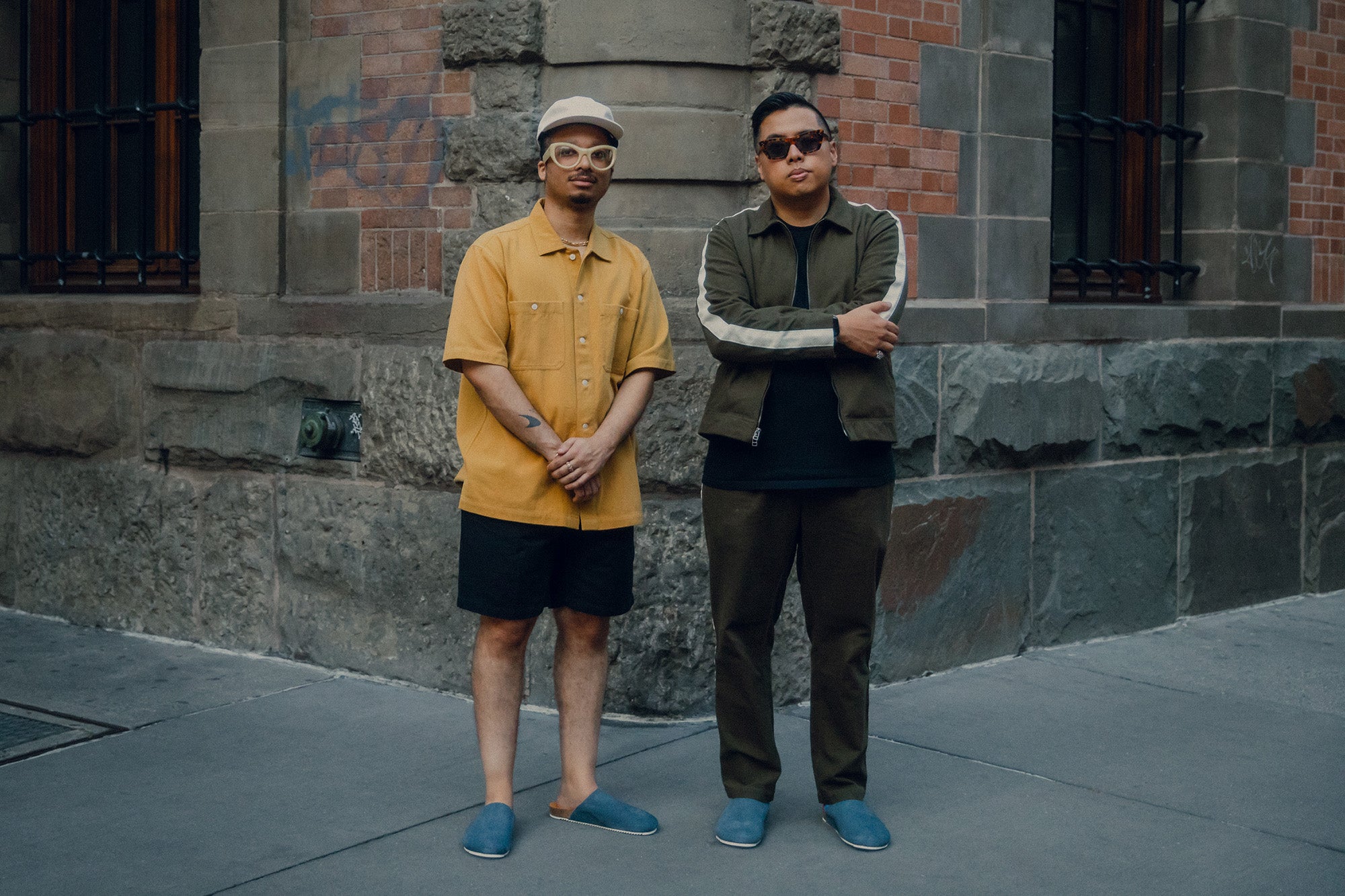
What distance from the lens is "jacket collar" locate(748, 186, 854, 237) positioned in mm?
3992

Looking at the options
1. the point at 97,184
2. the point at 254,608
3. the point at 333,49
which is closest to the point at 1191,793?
the point at 254,608

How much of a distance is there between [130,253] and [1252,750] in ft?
15.8

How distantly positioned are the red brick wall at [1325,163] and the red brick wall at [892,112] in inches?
99.4

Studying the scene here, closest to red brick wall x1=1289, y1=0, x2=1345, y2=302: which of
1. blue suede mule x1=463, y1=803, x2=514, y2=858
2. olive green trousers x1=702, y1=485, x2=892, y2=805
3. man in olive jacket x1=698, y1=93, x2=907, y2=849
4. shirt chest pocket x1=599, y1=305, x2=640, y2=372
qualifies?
man in olive jacket x1=698, y1=93, x2=907, y2=849

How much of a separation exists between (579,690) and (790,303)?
1.15 m

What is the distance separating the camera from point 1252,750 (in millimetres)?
4902

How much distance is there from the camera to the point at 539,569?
13.0 ft

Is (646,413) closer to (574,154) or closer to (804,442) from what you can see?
(804,442)

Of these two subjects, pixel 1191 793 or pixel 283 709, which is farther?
pixel 283 709

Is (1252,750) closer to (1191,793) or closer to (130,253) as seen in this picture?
(1191,793)

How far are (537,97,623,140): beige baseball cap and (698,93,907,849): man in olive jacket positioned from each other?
0.41 metres

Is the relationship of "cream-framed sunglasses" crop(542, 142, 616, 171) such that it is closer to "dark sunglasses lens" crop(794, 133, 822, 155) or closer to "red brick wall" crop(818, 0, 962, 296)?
"dark sunglasses lens" crop(794, 133, 822, 155)

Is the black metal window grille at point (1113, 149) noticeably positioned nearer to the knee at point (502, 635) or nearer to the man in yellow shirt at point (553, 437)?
the man in yellow shirt at point (553, 437)

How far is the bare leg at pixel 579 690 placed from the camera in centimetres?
408
